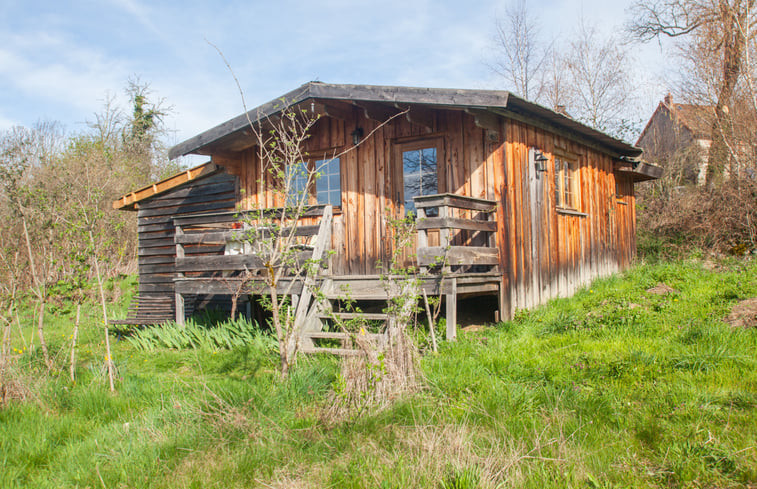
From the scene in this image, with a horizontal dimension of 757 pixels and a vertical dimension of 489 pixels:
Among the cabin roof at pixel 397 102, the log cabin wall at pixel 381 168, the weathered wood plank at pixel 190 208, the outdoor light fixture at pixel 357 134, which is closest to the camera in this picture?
the cabin roof at pixel 397 102

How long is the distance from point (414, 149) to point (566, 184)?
9.63 feet

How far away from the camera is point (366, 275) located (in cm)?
741

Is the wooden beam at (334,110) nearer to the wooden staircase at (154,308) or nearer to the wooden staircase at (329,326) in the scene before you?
the wooden staircase at (329,326)

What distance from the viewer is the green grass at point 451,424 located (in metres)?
3.05

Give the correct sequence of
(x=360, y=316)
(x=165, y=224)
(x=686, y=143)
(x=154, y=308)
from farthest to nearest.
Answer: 1. (x=686, y=143)
2. (x=165, y=224)
3. (x=154, y=308)
4. (x=360, y=316)

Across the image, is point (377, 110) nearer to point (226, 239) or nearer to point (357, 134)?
point (357, 134)

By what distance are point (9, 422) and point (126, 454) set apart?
161 centimetres

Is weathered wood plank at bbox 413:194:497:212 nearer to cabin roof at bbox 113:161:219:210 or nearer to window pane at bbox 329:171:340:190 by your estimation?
window pane at bbox 329:171:340:190

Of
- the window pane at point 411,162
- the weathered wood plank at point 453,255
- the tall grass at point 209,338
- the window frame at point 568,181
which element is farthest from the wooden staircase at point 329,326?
the window frame at point 568,181

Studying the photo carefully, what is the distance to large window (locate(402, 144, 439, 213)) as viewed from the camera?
332 inches

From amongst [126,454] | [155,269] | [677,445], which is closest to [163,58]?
[155,269]

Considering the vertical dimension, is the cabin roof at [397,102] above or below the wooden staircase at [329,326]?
above

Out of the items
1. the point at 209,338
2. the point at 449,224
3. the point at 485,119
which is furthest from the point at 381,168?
the point at 209,338

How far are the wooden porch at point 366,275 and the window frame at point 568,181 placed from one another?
1965 mm
